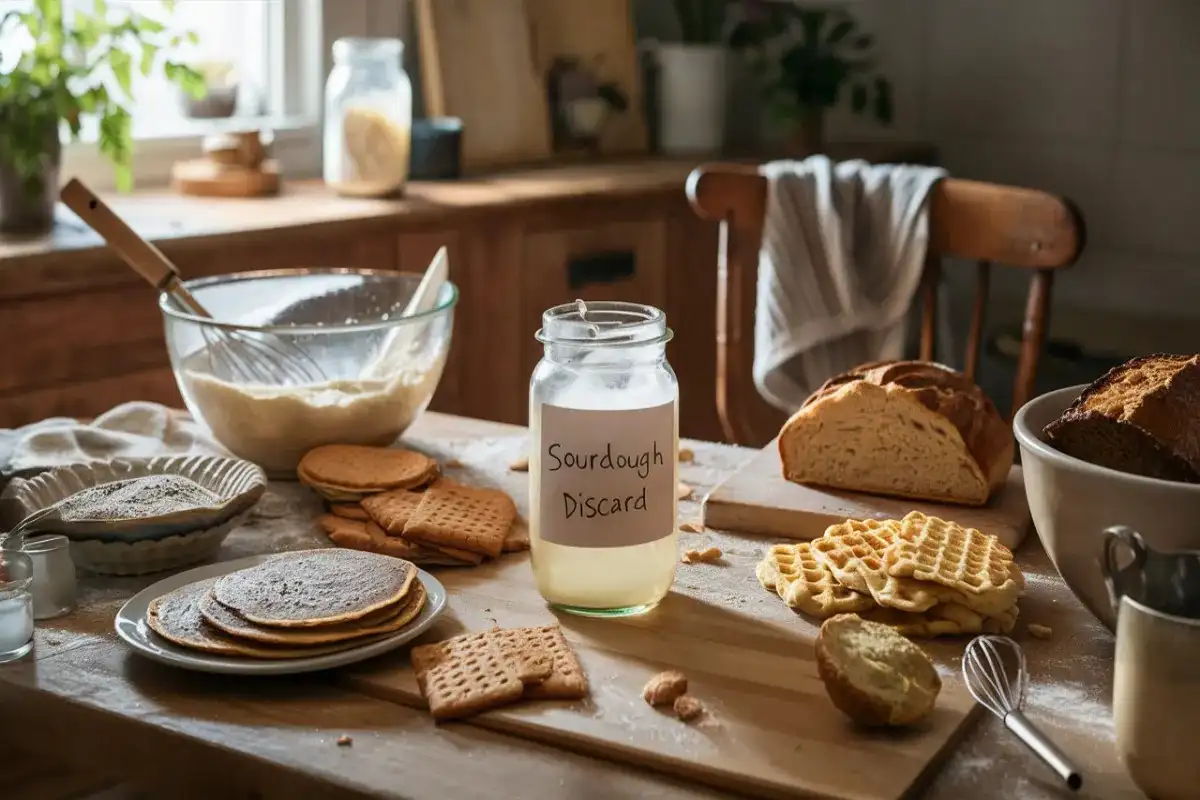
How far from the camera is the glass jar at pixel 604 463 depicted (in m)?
0.97

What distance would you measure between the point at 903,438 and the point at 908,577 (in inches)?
9.9

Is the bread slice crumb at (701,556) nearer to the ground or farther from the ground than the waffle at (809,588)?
nearer to the ground

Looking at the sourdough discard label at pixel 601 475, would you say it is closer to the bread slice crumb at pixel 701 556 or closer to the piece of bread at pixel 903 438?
the bread slice crumb at pixel 701 556

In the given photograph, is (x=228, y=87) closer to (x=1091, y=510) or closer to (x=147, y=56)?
(x=147, y=56)

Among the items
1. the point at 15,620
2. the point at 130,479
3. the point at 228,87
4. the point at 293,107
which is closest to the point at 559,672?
the point at 15,620

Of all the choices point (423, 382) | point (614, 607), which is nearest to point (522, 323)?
Result: point (423, 382)

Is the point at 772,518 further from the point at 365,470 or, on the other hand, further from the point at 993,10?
the point at 993,10

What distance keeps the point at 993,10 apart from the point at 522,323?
152 centimetres

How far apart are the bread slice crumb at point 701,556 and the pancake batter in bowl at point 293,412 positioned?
14.5 inches

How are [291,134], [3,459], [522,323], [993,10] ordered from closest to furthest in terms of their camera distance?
[3,459], [522,323], [291,134], [993,10]

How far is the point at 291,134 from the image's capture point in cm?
293

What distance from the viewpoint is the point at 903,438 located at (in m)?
1.22

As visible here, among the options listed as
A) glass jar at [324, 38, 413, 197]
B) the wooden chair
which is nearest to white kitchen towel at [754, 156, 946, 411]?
the wooden chair

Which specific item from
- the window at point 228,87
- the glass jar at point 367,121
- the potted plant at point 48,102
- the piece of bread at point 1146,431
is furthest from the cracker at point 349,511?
the window at point 228,87
